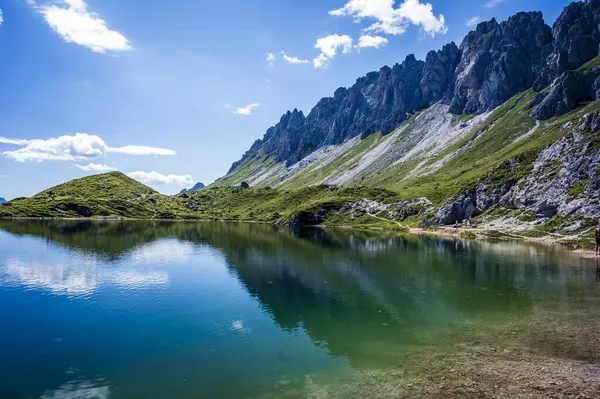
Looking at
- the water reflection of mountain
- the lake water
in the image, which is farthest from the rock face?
the lake water

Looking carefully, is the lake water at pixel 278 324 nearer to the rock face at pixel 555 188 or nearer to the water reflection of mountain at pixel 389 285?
the water reflection of mountain at pixel 389 285

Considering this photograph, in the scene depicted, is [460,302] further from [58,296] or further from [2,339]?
[58,296]

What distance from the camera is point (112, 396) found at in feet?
79.7

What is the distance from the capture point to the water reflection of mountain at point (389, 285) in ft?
124

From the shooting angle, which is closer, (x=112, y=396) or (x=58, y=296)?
(x=112, y=396)

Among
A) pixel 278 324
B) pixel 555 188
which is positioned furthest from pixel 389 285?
pixel 555 188

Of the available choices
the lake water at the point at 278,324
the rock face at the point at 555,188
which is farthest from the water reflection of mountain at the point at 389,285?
the rock face at the point at 555,188

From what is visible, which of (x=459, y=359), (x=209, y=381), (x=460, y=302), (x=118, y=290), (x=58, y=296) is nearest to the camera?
(x=209, y=381)

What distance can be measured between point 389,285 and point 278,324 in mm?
24090

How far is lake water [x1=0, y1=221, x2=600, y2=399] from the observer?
2653 centimetres

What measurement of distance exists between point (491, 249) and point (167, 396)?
294 feet

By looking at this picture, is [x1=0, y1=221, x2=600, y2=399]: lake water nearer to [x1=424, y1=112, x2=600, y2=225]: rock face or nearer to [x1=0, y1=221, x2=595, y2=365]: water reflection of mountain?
[x1=0, y1=221, x2=595, y2=365]: water reflection of mountain

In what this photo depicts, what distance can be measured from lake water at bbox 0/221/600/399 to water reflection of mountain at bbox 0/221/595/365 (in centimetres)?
29

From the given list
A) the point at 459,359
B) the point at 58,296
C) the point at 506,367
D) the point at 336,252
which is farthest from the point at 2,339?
the point at 336,252
